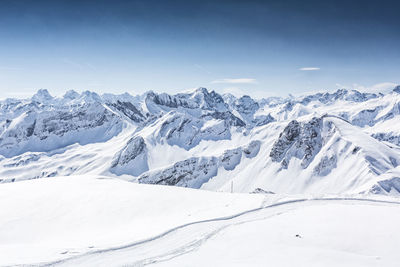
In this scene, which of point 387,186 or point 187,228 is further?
point 387,186

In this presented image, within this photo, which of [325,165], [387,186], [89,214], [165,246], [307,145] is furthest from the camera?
[307,145]

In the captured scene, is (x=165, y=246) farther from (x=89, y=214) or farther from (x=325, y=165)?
(x=325, y=165)

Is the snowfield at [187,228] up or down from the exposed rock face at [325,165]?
up

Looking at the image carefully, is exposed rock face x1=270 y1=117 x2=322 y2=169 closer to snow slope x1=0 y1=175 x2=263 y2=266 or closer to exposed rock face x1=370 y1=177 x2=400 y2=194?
exposed rock face x1=370 y1=177 x2=400 y2=194

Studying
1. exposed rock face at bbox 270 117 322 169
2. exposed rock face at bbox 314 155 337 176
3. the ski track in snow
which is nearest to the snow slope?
the ski track in snow

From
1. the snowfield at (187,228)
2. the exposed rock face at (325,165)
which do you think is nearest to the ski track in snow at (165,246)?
the snowfield at (187,228)

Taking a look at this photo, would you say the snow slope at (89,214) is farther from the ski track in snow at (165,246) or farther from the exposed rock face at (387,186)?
the exposed rock face at (387,186)

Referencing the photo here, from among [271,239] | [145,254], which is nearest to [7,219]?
[145,254]

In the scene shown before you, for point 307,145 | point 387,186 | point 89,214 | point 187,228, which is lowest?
point 387,186

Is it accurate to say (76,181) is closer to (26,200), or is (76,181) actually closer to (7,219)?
(26,200)

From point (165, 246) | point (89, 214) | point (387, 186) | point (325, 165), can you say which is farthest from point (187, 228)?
point (325, 165)
